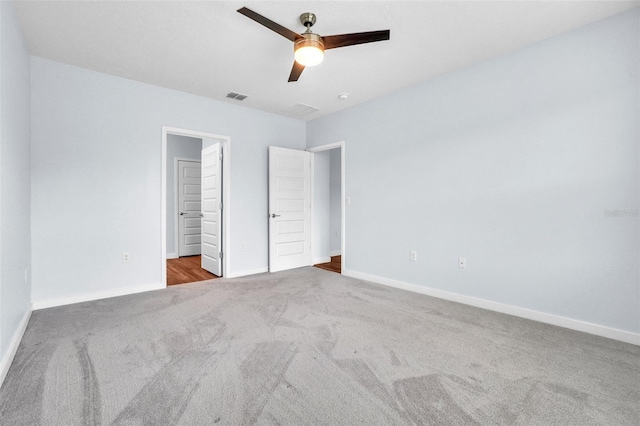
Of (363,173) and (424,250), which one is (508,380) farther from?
(363,173)

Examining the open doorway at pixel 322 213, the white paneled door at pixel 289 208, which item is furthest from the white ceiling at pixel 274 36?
the open doorway at pixel 322 213

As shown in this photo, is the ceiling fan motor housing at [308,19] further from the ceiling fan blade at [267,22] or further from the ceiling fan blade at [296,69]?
the ceiling fan blade at [296,69]

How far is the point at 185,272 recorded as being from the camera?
5098 millimetres

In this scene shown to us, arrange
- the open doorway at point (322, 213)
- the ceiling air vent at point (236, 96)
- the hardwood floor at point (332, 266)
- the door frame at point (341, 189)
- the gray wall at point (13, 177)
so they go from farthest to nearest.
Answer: the open doorway at point (322, 213)
the hardwood floor at point (332, 266)
the door frame at point (341, 189)
the ceiling air vent at point (236, 96)
the gray wall at point (13, 177)

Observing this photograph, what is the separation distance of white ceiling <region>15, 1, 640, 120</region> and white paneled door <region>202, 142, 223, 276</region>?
1.28 m

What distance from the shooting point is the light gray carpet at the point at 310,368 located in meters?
1.63

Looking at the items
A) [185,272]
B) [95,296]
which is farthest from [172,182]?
[95,296]

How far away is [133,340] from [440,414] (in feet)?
7.64

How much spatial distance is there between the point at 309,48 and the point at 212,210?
3.34 metres

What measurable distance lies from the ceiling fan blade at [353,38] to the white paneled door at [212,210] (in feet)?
9.31

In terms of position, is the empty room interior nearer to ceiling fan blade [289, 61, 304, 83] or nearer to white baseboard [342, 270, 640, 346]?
white baseboard [342, 270, 640, 346]

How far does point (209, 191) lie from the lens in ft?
16.8

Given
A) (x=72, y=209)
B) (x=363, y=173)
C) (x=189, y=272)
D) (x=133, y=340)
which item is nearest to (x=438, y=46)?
(x=363, y=173)

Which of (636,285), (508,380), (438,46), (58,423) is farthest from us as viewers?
(438,46)
